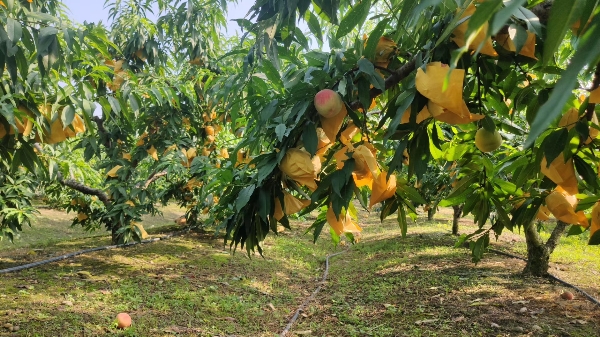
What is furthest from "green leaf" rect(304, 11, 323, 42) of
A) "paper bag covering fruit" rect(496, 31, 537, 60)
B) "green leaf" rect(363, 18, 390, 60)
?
"paper bag covering fruit" rect(496, 31, 537, 60)

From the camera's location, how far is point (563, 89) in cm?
20

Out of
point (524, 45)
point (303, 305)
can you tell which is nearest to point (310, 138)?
point (524, 45)

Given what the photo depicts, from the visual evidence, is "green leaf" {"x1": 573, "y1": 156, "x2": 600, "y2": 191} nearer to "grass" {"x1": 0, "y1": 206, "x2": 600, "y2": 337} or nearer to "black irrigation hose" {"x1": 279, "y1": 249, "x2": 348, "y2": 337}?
"grass" {"x1": 0, "y1": 206, "x2": 600, "y2": 337}

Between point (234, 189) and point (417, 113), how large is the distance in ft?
2.09

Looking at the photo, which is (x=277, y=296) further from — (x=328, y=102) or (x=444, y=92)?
(x=444, y=92)

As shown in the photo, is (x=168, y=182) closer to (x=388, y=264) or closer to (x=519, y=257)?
(x=388, y=264)

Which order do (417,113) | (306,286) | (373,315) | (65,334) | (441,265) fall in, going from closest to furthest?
(417,113) < (65,334) < (373,315) < (306,286) < (441,265)

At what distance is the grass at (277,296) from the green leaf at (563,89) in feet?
8.16

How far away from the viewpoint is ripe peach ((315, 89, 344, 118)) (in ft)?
2.74

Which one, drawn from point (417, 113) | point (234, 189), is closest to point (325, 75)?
point (417, 113)

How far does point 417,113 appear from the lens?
0.74m

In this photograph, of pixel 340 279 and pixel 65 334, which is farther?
pixel 340 279

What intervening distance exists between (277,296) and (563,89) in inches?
146

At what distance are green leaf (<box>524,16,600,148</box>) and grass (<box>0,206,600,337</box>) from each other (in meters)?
2.49
